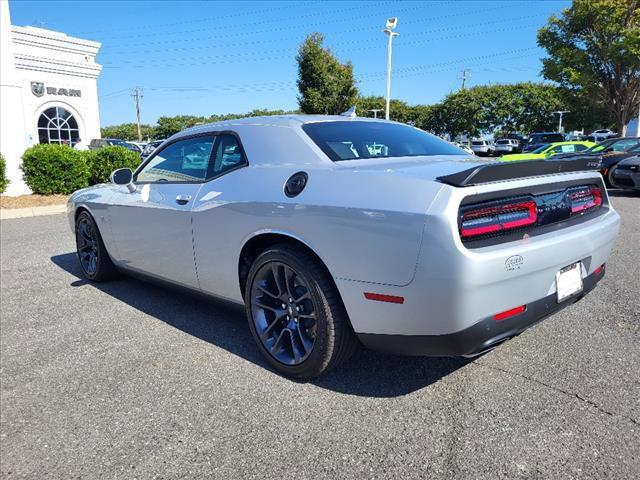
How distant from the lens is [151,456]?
221cm

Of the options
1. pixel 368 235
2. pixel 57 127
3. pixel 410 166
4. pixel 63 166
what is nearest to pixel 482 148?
pixel 57 127

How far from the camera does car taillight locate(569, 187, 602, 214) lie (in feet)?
9.37

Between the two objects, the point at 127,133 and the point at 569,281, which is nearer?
the point at 569,281

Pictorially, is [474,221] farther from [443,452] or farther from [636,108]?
[636,108]

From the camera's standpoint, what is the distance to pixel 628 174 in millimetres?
11836

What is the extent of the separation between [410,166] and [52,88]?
59.3ft

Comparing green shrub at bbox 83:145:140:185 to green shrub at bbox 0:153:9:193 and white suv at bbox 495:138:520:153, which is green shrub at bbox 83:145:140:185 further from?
white suv at bbox 495:138:520:153

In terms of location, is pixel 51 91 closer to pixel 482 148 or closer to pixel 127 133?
pixel 482 148

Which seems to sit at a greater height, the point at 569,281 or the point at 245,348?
the point at 569,281

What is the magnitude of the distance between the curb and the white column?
7.75 feet

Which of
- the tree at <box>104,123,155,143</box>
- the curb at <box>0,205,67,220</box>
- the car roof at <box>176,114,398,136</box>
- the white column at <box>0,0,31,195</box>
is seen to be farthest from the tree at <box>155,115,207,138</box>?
the car roof at <box>176,114,398,136</box>

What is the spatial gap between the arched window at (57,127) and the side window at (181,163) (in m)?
15.4

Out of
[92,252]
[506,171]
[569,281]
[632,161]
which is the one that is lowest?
[92,252]

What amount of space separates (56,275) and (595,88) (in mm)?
33335
